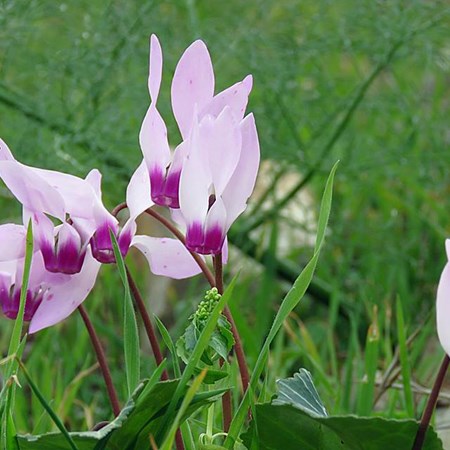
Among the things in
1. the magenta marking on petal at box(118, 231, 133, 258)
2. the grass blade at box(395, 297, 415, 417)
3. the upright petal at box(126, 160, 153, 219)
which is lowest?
the grass blade at box(395, 297, 415, 417)

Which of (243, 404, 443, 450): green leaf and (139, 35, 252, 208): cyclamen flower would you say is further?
(139, 35, 252, 208): cyclamen flower

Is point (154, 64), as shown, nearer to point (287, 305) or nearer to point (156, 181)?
point (156, 181)

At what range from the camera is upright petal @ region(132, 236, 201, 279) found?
1.01 m

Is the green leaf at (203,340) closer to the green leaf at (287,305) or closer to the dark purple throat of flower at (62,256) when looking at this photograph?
the green leaf at (287,305)

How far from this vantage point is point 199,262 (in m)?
0.95

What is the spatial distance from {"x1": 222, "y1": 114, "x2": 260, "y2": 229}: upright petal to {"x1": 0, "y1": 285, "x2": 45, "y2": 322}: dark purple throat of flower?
0.20m

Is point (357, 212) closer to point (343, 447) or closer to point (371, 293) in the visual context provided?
point (371, 293)

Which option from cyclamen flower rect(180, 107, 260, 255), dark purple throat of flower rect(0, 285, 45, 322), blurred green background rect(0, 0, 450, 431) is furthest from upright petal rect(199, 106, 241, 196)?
blurred green background rect(0, 0, 450, 431)

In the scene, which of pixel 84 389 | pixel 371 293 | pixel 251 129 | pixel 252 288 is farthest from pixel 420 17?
pixel 251 129

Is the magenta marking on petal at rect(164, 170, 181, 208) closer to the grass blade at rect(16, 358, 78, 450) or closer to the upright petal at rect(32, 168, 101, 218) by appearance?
the upright petal at rect(32, 168, 101, 218)

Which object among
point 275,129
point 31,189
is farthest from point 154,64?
point 275,129

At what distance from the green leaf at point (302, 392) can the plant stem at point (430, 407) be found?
3.3 inches

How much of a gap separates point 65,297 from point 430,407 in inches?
13.4

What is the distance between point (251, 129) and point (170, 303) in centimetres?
182
